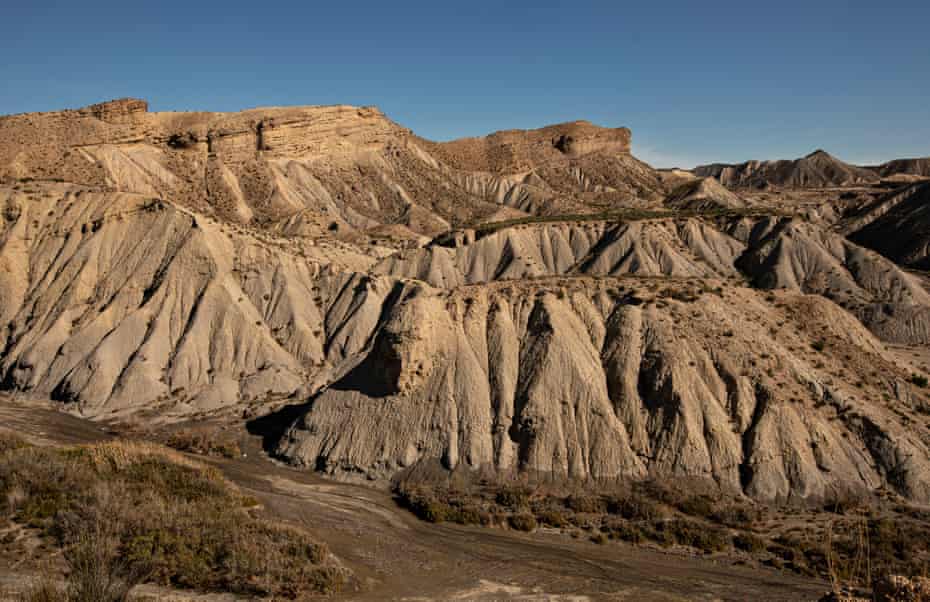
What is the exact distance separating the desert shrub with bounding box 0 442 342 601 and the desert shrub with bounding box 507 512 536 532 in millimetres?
8249

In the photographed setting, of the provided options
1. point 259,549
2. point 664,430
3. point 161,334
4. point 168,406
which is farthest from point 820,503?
point 161,334

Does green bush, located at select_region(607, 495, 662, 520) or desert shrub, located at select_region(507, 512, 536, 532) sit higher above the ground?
green bush, located at select_region(607, 495, 662, 520)

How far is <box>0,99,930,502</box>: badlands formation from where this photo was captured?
30.1 meters

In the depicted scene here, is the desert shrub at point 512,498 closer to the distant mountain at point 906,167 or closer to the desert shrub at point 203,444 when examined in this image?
the desert shrub at point 203,444

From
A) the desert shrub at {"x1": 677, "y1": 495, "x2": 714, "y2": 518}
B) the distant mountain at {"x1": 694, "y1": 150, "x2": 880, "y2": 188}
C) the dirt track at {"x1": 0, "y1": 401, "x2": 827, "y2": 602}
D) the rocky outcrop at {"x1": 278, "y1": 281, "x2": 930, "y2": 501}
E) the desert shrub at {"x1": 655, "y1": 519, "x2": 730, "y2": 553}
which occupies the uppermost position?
the distant mountain at {"x1": 694, "y1": 150, "x2": 880, "y2": 188}

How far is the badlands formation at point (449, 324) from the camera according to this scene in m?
30.1

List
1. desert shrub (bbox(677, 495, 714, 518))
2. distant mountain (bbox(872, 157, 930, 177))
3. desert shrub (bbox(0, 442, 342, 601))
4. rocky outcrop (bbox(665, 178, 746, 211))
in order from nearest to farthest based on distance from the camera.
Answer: desert shrub (bbox(0, 442, 342, 601))
desert shrub (bbox(677, 495, 714, 518))
rocky outcrop (bbox(665, 178, 746, 211))
distant mountain (bbox(872, 157, 930, 177))

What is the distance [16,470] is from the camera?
81.0 feet

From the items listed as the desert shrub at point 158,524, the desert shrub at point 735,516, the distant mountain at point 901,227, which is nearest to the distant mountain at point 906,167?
the distant mountain at point 901,227

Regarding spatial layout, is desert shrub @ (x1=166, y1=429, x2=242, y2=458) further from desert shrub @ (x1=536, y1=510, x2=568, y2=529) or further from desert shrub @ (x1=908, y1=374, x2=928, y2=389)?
desert shrub @ (x1=908, y1=374, x2=928, y2=389)

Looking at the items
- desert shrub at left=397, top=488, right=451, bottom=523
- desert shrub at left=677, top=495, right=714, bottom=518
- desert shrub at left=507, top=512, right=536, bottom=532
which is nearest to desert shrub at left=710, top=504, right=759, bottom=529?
desert shrub at left=677, top=495, right=714, bottom=518

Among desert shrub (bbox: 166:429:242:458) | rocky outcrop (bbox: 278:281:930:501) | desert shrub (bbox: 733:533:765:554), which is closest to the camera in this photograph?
desert shrub (bbox: 733:533:765:554)

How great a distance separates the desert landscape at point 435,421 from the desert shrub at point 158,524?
118 mm

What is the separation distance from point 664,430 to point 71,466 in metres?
25.3
